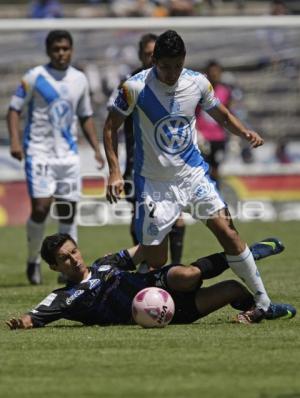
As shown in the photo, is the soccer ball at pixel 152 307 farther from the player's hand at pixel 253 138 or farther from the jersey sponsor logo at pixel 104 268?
the player's hand at pixel 253 138

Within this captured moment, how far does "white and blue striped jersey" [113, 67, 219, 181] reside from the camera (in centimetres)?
895

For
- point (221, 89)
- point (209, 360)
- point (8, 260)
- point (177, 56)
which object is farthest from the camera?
point (221, 89)

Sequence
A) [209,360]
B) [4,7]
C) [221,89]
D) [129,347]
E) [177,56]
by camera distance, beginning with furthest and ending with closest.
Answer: [4,7], [221,89], [177,56], [129,347], [209,360]

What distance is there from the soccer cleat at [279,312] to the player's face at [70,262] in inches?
57.9

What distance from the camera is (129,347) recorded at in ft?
25.5

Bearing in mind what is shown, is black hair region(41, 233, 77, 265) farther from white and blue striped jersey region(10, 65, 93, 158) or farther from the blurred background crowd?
the blurred background crowd

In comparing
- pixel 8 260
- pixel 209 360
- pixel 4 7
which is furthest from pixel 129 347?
pixel 4 7

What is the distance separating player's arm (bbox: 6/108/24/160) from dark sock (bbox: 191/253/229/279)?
4.15 metres

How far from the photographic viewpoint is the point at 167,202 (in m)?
9.00

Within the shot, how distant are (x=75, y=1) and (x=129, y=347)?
62.4ft

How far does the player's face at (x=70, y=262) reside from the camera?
8.62m

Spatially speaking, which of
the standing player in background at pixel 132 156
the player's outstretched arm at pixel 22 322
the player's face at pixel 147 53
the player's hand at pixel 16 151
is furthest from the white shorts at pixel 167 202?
the player's hand at pixel 16 151

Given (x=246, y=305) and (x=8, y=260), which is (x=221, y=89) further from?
(x=246, y=305)

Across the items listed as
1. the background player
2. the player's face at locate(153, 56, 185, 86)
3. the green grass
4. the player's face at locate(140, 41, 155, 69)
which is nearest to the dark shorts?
the background player
